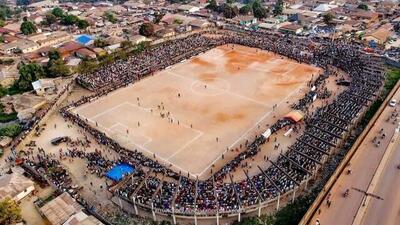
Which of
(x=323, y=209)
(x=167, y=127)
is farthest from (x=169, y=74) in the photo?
(x=323, y=209)

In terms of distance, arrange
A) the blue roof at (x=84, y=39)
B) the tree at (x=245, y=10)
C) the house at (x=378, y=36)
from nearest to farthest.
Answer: the house at (x=378, y=36)
the blue roof at (x=84, y=39)
the tree at (x=245, y=10)

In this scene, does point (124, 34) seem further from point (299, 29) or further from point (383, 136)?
point (383, 136)

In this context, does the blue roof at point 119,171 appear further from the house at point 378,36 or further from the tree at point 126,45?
the house at point 378,36

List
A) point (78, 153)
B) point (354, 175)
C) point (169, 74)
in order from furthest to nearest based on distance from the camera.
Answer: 1. point (169, 74)
2. point (78, 153)
3. point (354, 175)

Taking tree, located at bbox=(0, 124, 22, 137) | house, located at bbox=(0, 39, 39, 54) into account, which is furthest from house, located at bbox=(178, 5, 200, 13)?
tree, located at bbox=(0, 124, 22, 137)

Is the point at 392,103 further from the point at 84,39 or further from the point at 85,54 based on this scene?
the point at 84,39

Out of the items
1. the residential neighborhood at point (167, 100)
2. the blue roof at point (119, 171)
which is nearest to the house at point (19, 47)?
the residential neighborhood at point (167, 100)

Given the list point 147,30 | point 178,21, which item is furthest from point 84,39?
point 178,21
